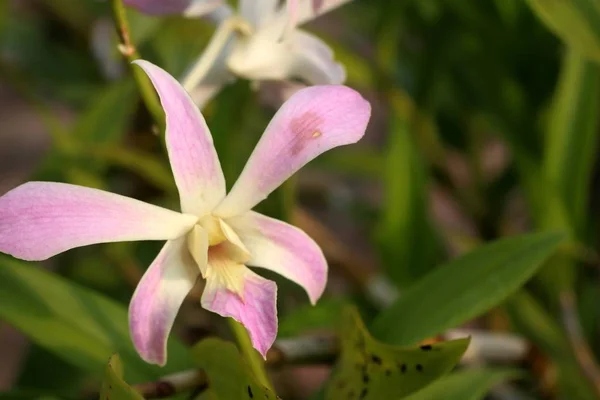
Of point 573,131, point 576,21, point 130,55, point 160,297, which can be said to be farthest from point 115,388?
point 573,131

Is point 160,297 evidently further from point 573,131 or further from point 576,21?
point 573,131

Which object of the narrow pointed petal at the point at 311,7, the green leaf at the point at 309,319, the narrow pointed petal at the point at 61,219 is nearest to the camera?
the narrow pointed petal at the point at 61,219

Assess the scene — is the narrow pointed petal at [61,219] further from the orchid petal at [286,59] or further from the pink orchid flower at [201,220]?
the orchid petal at [286,59]

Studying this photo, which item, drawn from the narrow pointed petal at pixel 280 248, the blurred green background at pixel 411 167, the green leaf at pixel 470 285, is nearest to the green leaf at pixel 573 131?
the blurred green background at pixel 411 167

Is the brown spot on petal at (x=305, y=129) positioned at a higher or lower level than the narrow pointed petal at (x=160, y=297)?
higher

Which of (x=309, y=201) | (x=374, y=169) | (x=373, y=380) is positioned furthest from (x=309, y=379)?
(x=373, y=380)

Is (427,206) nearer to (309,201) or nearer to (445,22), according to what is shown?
(445,22)

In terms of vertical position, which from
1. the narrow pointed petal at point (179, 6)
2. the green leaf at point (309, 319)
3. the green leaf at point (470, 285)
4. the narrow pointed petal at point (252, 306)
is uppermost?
the narrow pointed petal at point (179, 6)
